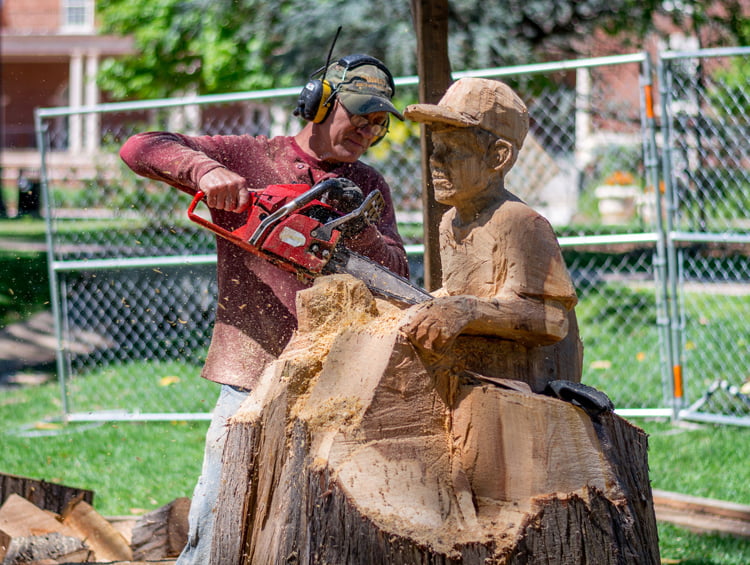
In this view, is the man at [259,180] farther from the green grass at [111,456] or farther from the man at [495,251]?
the green grass at [111,456]

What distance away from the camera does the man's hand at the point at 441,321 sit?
6.29 ft

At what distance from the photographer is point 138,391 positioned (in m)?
5.98

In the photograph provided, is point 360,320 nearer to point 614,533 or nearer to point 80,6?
point 614,533

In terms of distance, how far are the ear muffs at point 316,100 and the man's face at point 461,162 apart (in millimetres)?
659

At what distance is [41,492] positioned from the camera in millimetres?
3877

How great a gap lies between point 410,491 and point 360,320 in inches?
16.3

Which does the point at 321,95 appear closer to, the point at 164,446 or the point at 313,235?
the point at 313,235

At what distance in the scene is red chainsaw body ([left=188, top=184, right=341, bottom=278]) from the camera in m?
2.34

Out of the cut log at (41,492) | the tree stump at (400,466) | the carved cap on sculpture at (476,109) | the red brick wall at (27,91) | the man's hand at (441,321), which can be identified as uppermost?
the red brick wall at (27,91)

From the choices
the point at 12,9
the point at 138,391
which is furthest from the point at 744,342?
the point at 12,9

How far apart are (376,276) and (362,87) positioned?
0.68 metres

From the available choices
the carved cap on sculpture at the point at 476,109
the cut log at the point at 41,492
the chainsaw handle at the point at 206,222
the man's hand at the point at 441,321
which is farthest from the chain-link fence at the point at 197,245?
the man's hand at the point at 441,321

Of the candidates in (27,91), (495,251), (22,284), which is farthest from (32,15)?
(495,251)

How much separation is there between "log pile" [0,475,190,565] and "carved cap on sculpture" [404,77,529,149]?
86.3 inches
